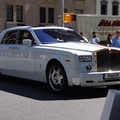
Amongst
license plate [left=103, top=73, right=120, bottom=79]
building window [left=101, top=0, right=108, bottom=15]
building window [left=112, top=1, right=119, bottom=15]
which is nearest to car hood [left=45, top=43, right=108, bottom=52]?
license plate [left=103, top=73, right=120, bottom=79]

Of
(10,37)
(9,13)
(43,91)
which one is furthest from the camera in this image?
(9,13)

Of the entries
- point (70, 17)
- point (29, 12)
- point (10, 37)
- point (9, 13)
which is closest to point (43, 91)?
point (10, 37)

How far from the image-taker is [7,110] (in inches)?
256

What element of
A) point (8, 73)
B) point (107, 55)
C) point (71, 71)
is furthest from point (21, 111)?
point (8, 73)

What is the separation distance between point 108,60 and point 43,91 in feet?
5.89

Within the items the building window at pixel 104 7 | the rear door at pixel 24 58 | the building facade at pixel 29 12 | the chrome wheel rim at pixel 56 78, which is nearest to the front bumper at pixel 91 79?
the chrome wheel rim at pixel 56 78

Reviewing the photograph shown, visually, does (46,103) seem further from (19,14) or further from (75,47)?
(19,14)

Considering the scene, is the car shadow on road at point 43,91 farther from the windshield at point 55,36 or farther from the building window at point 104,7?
the building window at point 104,7

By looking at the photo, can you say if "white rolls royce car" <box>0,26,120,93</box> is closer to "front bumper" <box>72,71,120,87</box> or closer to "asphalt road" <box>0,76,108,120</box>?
"front bumper" <box>72,71,120,87</box>

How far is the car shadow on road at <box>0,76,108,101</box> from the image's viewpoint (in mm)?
8125

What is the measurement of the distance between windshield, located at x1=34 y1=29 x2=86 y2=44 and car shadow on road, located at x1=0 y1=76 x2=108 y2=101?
1258 mm

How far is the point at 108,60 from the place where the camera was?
8445 millimetres

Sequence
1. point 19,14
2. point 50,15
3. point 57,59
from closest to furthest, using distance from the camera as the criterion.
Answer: point 57,59 → point 19,14 → point 50,15

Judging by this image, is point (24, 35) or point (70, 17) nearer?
point (24, 35)
